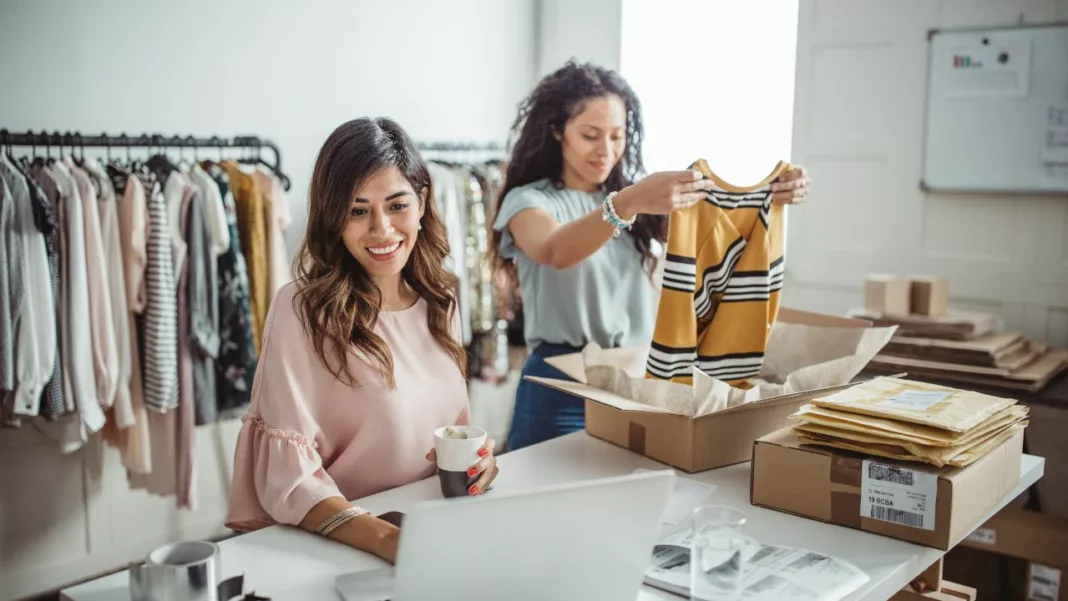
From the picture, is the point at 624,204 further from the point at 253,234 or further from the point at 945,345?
the point at 253,234

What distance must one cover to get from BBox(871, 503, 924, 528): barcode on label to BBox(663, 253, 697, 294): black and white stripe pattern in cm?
64

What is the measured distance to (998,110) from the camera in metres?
3.22

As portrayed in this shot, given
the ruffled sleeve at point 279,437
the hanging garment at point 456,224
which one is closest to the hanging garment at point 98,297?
the hanging garment at point 456,224

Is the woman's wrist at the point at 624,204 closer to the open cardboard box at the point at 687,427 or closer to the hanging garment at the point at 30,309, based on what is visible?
the open cardboard box at the point at 687,427

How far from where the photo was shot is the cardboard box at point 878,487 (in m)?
1.45

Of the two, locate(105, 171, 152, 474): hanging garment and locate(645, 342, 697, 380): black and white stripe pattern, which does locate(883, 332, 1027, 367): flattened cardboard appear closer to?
locate(645, 342, 697, 380): black and white stripe pattern

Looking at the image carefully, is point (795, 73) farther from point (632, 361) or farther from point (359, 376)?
point (359, 376)

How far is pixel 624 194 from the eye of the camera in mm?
1979

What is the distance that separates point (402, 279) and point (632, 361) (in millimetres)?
626

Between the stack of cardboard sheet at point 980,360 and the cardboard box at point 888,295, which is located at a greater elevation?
the cardboard box at point 888,295

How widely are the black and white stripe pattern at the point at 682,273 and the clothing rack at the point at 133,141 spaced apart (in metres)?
1.80

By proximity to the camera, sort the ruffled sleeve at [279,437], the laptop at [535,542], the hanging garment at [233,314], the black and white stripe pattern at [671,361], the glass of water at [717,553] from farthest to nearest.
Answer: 1. the hanging garment at [233,314]
2. the black and white stripe pattern at [671,361]
3. the ruffled sleeve at [279,437]
4. the glass of water at [717,553]
5. the laptop at [535,542]

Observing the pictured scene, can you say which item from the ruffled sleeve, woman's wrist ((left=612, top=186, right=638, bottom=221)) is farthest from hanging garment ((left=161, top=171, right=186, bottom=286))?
woman's wrist ((left=612, top=186, right=638, bottom=221))

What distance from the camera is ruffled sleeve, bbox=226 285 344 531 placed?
1.51 m
